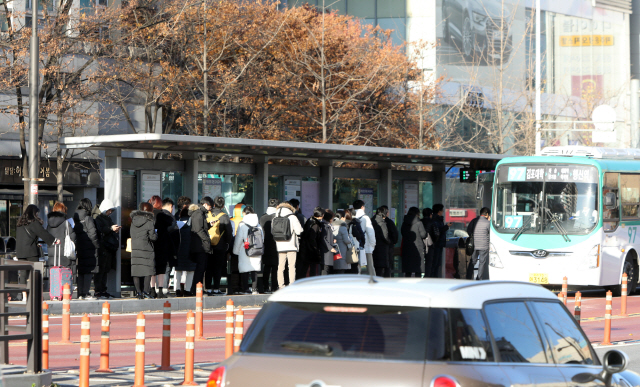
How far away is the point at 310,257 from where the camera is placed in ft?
62.2

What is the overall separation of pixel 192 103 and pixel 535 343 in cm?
2690

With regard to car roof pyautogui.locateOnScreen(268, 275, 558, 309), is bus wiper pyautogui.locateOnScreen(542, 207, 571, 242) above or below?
above

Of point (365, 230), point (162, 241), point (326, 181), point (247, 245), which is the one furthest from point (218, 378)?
point (326, 181)

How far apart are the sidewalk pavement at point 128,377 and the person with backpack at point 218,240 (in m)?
7.59

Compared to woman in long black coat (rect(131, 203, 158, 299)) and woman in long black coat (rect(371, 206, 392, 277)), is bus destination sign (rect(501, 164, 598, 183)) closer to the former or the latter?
woman in long black coat (rect(371, 206, 392, 277))

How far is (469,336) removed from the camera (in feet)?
14.9

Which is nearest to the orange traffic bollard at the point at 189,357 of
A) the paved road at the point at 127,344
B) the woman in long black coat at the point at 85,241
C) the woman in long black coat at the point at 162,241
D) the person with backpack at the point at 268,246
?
the paved road at the point at 127,344

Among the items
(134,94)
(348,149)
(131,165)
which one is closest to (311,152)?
(348,149)

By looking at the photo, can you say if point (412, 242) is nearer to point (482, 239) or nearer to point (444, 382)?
point (482, 239)

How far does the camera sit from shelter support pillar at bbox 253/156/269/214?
20438 mm

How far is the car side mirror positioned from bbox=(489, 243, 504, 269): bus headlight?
15956 millimetres

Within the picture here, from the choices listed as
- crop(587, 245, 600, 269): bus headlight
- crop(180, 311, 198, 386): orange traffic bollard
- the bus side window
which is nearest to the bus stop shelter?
the bus side window

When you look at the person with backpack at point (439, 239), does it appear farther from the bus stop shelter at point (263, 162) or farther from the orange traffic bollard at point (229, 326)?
the orange traffic bollard at point (229, 326)

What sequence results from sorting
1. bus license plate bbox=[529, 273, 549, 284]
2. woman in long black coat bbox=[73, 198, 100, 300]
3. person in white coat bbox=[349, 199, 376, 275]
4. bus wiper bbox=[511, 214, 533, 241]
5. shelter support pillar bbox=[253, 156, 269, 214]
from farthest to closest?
bus wiper bbox=[511, 214, 533, 241]
bus license plate bbox=[529, 273, 549, 284]
shelter support pillar bbox=[253, 156, 269, 214]
person in white coat bbox=[349, 199, 376, 275]
woman in long black coat bbox=[73, 198, 100, 300]
